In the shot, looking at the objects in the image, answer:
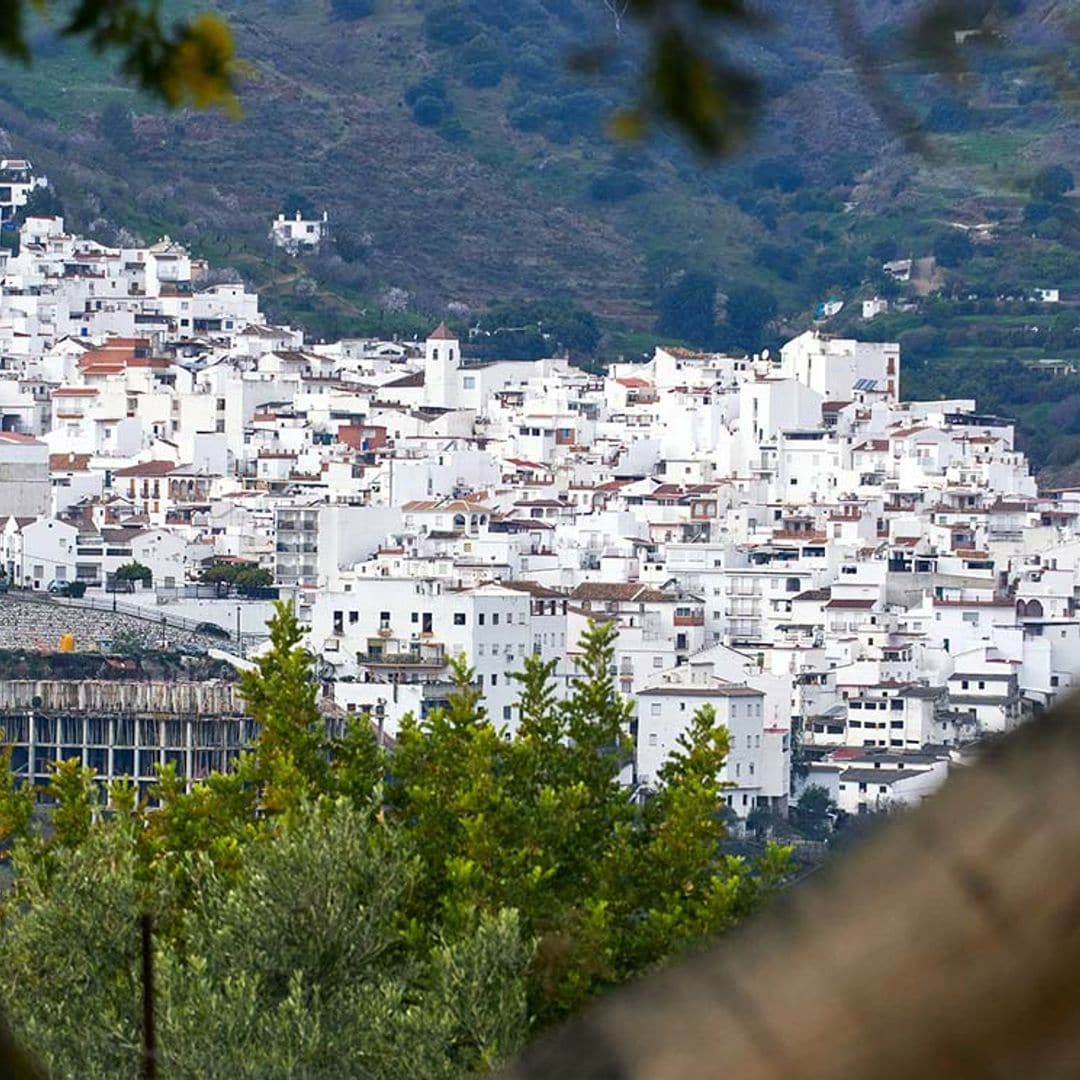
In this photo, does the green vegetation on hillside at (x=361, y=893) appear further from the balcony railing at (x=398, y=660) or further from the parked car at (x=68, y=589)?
the parked car at (x=68, y=589)

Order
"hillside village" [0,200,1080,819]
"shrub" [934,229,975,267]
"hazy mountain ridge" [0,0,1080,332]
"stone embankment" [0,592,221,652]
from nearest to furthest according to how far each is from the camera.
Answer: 1. "hillside village" [0,200,1080,819]
2. "stone embankment" [0,592,221,652]
3. "shrub" [934,229,975,267]
4. "hazy mountain ridge" [0,0,1080,332]

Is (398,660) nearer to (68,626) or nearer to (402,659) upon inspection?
(402,659)

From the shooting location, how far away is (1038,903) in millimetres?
705

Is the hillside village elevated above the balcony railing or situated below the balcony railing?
above

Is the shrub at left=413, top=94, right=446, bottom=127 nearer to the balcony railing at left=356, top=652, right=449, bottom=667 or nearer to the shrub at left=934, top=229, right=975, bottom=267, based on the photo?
the shrub at left=934, top=229, right=975, bottom=267

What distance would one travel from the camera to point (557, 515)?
35.3 meters

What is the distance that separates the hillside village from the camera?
91.2ft

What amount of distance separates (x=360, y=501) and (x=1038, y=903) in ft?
113

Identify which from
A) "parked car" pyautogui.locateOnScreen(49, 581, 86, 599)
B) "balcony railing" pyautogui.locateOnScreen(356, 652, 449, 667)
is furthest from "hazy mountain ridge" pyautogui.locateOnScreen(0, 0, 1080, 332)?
"balcony railing" pyautogui.locateOnScreen(356, 652, 449, 667)

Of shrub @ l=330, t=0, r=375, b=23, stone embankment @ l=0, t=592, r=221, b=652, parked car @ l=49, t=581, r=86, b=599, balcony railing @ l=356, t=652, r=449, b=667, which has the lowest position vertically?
balcony railing @ l=356, t=652, r=449, b=667

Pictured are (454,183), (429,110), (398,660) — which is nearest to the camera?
(398,660)

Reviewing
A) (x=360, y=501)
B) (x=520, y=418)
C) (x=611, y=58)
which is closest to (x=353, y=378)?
(x=520, y=418)

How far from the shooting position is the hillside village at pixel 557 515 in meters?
27.8

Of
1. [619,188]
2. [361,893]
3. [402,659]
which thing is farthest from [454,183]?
[361,893]
